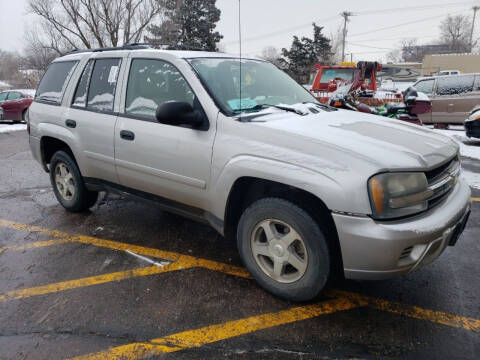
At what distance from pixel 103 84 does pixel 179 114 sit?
1440 millimetres

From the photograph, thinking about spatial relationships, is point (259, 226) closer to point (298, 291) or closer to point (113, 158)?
point (298, 291)

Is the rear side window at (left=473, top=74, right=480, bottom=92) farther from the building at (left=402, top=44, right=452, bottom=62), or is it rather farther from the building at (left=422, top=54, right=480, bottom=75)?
the building at (left=402, top=44, right=452, bottom=62)

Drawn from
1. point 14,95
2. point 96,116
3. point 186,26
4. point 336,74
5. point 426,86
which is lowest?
point 96,116

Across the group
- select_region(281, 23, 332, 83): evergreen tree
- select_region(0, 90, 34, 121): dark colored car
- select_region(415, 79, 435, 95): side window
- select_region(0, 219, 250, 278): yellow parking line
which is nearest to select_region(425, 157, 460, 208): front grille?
select_region(0, 219, 250, 278): yellow parking line

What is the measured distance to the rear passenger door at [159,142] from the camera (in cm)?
291

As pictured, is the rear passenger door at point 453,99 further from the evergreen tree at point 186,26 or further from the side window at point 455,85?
the evergreen tree at point 186,26

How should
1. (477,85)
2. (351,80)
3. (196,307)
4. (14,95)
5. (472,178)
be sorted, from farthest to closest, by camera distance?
(14,95) < (351,80) < (477,85) < (472,178) < (196,307)

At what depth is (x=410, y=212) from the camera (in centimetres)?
223

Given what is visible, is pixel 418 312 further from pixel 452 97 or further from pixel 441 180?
pixel 452 97

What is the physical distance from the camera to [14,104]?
49.0 ft

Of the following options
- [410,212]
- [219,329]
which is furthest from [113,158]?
[410,212]

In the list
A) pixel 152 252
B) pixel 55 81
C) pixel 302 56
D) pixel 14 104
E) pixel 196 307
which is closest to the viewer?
pixel 196 307

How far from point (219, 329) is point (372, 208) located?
1.23 metres

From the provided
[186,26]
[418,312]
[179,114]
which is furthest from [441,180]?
[186,26]
